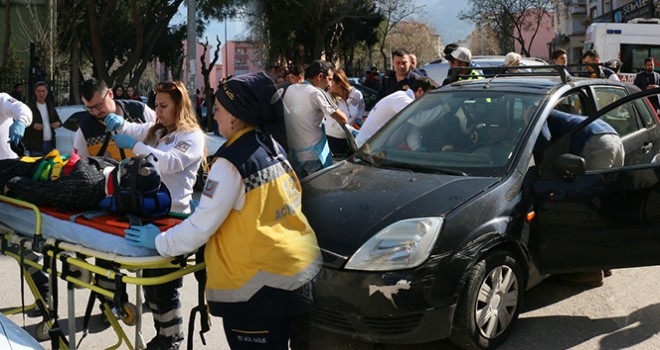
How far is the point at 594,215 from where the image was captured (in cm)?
450

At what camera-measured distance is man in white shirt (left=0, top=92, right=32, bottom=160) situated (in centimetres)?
527

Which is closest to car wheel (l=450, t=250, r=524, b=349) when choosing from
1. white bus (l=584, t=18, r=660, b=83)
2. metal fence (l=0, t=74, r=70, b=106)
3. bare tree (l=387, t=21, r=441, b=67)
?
white bus (l=584, t=18, r=660, b=83)

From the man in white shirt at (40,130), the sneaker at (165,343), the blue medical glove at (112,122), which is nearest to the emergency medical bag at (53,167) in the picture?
the blue medical glove at (112,122)

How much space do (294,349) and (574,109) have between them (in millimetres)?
2739

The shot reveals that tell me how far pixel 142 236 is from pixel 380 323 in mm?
1405

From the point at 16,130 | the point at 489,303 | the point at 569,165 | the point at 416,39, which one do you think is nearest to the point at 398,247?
the point at 489,303

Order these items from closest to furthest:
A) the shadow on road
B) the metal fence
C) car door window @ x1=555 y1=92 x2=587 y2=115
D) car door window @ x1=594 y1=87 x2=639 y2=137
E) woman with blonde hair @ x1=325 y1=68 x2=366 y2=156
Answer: the shadow on road → car door window @ x1=555 y1=92 x2=587 y2=115 → car door window @ x1=594 y1=87 x2=639 y2=137 → woman with blonde hair @ x1=325 y1=68 x2=366 y2=156 → the metal fence

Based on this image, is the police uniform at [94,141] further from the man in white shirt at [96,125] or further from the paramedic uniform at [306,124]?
the paramedic uniform at [306,124]

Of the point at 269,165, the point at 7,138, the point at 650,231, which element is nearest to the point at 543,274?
the point at 650,231

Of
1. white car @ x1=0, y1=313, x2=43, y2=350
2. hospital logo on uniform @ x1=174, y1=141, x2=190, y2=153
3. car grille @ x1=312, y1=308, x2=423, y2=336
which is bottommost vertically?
car grille @ x1=312, y1=308, x2=423, y2=336

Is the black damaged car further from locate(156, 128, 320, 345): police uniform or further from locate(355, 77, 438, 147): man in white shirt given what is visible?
locate(156, 128, 320, 345): police uniform

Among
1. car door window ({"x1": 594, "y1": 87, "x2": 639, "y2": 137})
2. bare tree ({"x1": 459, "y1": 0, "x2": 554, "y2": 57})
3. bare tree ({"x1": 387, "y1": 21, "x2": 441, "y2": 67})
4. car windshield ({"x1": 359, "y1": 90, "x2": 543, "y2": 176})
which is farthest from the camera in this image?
bare tree ({"x1": 387, "y1": 21, "x2": 441, "y2": 67})

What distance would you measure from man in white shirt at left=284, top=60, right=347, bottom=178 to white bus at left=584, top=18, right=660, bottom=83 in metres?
15.4

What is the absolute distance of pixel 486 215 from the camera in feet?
13.4
